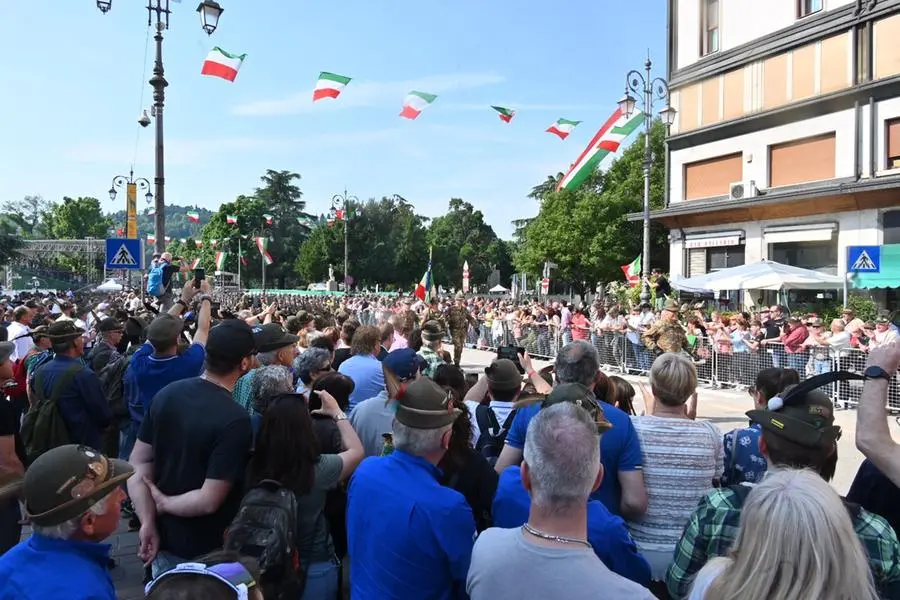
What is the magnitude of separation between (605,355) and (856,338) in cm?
660

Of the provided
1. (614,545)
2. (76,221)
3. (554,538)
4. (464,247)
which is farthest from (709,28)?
(76,221)

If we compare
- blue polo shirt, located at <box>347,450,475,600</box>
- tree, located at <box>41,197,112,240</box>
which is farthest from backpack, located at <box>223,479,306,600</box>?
tree, located at <box>41,197,112,240</box>

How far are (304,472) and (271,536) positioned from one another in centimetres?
34

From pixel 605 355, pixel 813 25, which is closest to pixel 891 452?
pixel 605 355

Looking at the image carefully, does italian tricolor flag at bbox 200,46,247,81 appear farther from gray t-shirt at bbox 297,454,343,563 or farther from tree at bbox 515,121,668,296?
tree at bbox 515,121,668,296

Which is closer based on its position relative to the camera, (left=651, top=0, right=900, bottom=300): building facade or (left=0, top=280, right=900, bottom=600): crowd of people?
(left=0, top=280, right=900, bottom=600): crowd of people

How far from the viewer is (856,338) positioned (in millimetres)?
13062

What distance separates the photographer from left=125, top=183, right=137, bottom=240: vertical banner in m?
20.3

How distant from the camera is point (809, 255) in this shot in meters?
26.1

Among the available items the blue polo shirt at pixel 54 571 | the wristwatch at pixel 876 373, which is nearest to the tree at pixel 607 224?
the wristwatch at pixel 876 373

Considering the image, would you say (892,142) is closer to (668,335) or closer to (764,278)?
(764,278)

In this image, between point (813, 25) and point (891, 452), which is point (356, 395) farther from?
point (813, 25)

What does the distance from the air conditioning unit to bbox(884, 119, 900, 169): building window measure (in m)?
4.88

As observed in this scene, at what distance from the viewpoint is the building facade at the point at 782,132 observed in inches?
909
